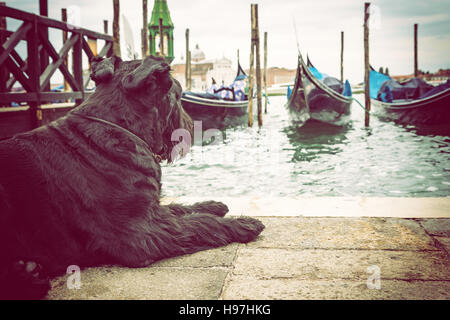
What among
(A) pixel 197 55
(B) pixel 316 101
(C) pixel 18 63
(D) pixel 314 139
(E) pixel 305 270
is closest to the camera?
(E) pixel 305 270

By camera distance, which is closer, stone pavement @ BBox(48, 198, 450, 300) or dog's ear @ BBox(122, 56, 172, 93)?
stone pavement @ BBox(48, 198, 450, 300)

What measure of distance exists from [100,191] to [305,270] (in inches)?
47.1

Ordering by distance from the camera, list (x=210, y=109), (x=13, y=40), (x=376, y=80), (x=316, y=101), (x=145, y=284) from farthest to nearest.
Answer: (x=376, y=80) < (x=316, y=101) < (x=210, y=109) < (x=13, y=40) < (x=145, y=284)

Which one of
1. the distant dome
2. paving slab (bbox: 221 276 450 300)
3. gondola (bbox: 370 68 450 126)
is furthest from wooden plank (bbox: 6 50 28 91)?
the distant dome

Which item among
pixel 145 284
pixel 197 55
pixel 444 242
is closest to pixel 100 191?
pixel 145 284

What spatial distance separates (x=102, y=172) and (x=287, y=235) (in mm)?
1307

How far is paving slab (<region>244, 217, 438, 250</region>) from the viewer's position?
2.36 m

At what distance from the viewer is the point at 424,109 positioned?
16797 millimetres

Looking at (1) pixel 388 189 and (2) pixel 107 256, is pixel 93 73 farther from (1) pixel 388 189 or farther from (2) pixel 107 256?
(1) pixel 388 189

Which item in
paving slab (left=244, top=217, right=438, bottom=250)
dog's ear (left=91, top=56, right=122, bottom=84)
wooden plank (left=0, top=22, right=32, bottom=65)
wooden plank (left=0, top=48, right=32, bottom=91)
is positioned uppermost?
wooden plank (left=0, top=22, right=32, bottom=65)

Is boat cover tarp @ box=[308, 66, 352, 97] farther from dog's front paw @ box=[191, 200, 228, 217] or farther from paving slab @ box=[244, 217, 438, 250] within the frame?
dog's front paw @ box=[191, 200, 228, 217]

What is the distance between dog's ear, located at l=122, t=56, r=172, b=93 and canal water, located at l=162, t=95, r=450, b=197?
4.22 meters

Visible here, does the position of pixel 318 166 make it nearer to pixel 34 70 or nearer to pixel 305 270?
pixel 34 70

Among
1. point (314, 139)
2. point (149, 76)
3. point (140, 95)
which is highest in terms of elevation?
point (149, 76)
